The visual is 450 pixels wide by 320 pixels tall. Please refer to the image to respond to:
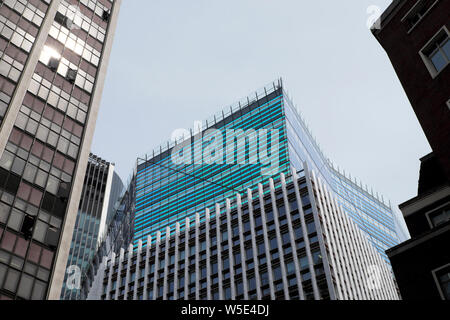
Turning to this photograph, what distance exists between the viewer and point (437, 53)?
2469 centimetres

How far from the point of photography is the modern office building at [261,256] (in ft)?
250

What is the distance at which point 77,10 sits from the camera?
2212 inches

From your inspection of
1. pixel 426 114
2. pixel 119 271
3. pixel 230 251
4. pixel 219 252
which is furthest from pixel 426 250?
pixel 119 271

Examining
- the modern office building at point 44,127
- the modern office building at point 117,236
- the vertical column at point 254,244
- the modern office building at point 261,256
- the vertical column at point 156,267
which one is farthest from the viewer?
the modern office building at point 117,236

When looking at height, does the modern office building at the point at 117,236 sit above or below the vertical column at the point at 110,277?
above

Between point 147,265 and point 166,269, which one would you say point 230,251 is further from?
point 147,265

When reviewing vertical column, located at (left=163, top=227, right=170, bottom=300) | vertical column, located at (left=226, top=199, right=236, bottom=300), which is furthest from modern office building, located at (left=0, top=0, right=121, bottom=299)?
vertical column, located at (left=163, top=227, right=170, bottom=300)

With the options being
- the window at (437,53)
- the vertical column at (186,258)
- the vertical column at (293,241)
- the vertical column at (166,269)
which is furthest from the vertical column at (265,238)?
the window at (437,53)

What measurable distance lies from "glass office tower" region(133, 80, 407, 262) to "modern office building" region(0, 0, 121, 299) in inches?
2051

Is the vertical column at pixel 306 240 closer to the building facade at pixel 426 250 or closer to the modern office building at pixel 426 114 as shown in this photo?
the building facade at pixel 426 250

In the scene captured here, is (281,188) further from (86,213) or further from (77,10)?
(86,213)

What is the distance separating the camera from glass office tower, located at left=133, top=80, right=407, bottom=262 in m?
105
